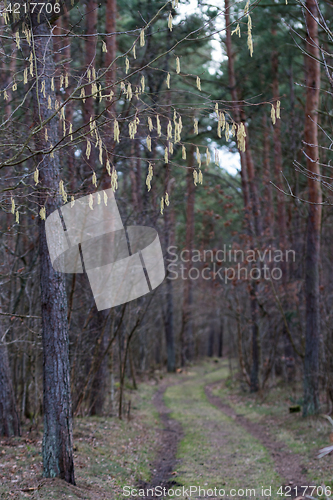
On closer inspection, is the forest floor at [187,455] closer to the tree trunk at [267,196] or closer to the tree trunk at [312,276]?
the tree trunk at [312,276]

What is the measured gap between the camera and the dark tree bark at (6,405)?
761cm

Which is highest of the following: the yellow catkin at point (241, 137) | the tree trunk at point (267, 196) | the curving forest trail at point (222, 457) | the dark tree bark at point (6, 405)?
the tree trunk at point (267, 196)

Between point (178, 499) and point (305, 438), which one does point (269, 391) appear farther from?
point (178, 499)

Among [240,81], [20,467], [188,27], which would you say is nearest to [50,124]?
[20,467]

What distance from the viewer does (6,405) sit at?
7605 mm

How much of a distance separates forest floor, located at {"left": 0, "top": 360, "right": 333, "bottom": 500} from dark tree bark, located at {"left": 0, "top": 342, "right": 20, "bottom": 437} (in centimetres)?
28

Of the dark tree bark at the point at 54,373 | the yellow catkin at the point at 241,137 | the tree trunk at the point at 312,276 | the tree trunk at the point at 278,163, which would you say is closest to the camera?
the yellow catkin at the point at 241,137

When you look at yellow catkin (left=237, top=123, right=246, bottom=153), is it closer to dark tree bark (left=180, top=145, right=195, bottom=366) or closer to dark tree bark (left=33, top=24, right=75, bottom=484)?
dark tree bark (left=33, top=24, right=75, bottom=484)

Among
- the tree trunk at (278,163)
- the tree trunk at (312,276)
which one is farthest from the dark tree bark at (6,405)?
the tree trunk at (278,163)

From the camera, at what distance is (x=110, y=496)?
19.3ft

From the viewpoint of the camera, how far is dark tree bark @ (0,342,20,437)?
761 centimetres

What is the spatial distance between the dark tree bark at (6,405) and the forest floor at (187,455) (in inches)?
11.0

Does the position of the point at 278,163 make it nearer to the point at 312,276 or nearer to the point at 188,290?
the point at 312,276

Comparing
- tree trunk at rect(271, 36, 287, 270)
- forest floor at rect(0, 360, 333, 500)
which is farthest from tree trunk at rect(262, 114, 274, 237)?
forest floor at rect(0, 360, 333, 500)
